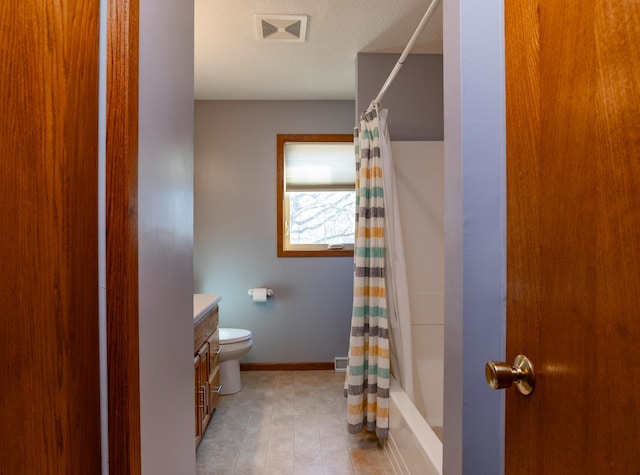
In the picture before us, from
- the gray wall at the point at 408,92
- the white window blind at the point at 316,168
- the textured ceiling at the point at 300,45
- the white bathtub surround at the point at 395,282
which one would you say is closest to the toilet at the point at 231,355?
the white bathtub surround at the point at 395,282

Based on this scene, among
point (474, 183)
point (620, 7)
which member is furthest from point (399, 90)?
point (620, 7)

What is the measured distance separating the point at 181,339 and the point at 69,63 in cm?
77

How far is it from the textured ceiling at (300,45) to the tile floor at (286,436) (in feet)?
8.42

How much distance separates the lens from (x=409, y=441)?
1698 mm

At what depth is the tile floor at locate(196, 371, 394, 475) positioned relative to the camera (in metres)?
1.99

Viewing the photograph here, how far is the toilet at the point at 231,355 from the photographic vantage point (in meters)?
2.77

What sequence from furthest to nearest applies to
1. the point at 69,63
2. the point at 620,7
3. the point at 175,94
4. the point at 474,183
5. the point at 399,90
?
the point at 399,90 < the point at 175,94 < the point at 474,183 < the point at 69,63 < the point at 620,7

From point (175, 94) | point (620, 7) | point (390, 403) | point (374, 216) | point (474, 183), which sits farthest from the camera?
point (374, 216)

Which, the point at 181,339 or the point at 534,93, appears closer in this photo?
the point at 534,93

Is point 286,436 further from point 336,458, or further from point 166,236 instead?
point 166,236

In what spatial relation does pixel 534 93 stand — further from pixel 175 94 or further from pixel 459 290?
pixel 175 94

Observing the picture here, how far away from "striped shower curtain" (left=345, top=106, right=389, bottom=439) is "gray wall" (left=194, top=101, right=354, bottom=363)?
48.8 inches

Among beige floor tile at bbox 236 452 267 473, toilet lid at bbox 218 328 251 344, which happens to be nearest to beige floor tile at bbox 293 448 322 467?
beige floor tile at bbox 236 452 267 473

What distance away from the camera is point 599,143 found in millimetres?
503
